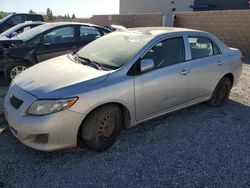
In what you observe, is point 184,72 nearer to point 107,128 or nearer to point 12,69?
point 107,128

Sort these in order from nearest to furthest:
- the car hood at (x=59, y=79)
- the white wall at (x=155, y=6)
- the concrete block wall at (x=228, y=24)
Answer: the car hood at (x=59, y=79) → the concrete block wall at (x=228, y=24) → the white wall at (x=155, y=6)

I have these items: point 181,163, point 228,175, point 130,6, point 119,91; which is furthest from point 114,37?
point 130,6

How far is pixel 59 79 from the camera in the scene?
11.0 ft

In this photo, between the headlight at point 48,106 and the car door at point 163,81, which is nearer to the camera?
the headlight at point 48,106

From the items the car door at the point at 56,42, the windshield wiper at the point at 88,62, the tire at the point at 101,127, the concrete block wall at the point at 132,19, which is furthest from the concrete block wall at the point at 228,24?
the tire at the point at 101,127

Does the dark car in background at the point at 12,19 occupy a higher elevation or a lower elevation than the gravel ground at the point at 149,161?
higher

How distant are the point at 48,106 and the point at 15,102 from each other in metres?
0.56

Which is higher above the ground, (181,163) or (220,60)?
(220,60)

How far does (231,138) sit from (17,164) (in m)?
3.04

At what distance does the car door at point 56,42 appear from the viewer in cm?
646

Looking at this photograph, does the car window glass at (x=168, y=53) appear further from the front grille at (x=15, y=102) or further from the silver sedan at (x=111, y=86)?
the front grille at (x=15, y=102)

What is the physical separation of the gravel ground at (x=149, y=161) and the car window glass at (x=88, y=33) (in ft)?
12.3

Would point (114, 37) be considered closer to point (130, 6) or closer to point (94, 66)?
point (94, 66)

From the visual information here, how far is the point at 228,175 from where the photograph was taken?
3.15m
